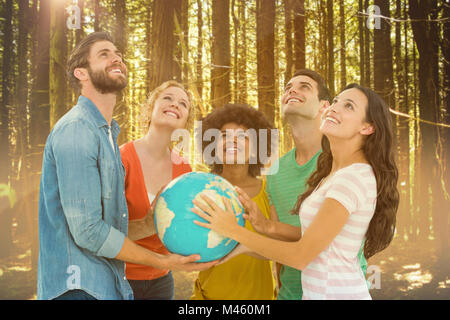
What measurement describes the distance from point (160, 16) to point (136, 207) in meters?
3.14

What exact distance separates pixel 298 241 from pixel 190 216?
0.68 m

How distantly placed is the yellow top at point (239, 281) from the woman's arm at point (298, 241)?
24.8 inches

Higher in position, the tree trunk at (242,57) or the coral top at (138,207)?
the tree trunk at (242,57)

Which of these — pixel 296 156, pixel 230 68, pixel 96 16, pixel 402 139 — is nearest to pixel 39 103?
pixel 96 16

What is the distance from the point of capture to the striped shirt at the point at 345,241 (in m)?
1.96

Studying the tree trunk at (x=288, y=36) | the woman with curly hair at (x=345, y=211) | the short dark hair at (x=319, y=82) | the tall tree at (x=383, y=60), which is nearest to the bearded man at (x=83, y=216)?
the woman with curly hair at (x=345, y=211)

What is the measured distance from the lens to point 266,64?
17.1ft

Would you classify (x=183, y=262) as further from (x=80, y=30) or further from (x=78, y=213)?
(x=80, y=30)

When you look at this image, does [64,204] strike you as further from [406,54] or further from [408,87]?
[408,87]

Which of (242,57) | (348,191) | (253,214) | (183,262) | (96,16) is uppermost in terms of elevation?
(96,16)

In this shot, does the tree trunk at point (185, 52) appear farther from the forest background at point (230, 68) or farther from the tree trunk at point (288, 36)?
the tree trunk at point (288, 36)

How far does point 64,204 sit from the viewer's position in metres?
2.15

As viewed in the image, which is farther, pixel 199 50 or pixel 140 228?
pixel 199 50
